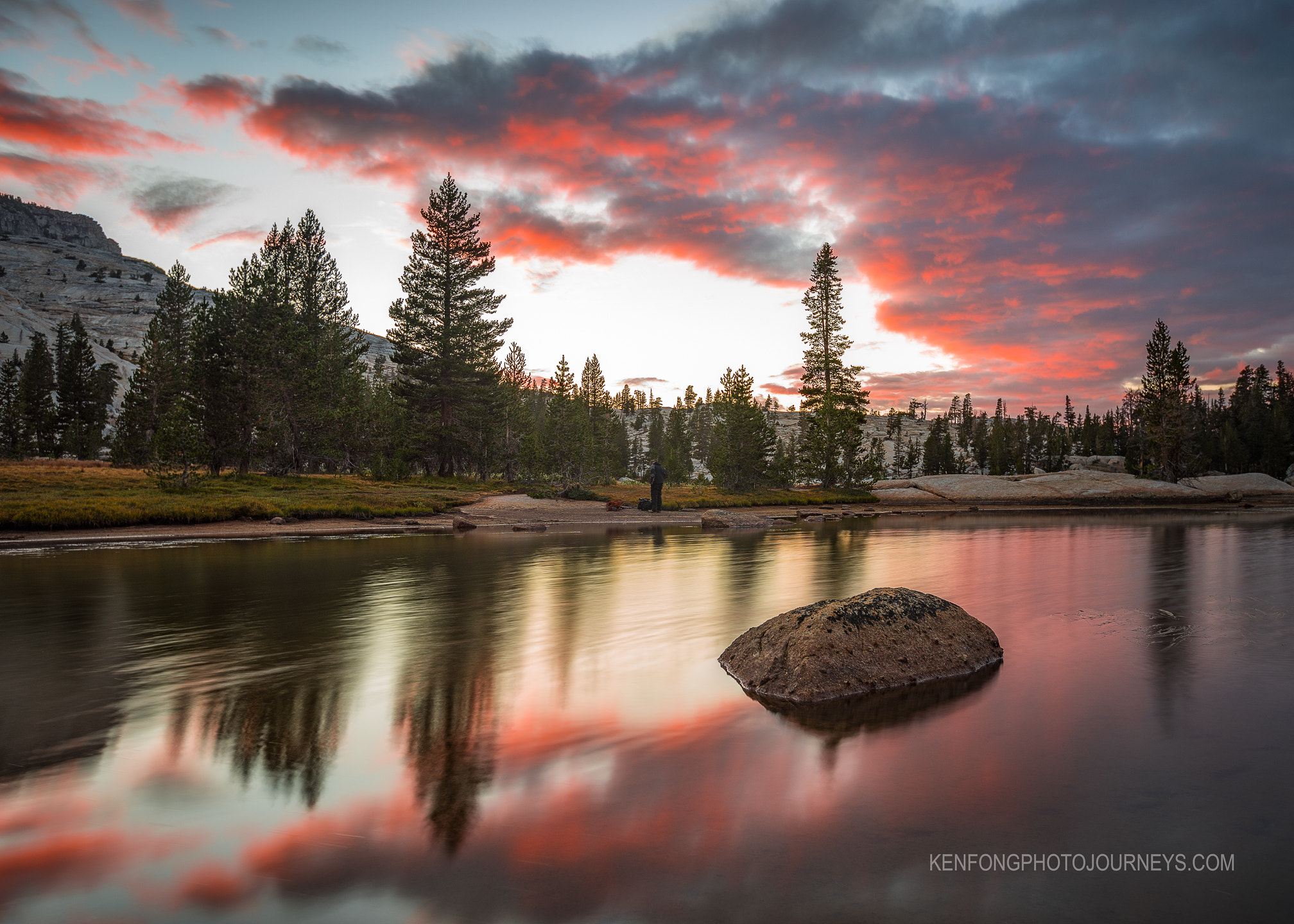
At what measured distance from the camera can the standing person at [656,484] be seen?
143 ft

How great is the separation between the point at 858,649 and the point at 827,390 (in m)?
56.9

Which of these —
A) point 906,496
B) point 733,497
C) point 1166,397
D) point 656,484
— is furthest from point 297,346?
point 1166,397

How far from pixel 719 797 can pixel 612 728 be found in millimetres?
2046

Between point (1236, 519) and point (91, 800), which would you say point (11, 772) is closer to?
point (91, 800)

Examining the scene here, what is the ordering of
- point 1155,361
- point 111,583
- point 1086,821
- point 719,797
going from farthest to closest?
point 1155,361 → point 111,583 → point 719,797 → point 1086,821

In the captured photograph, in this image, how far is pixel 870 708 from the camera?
25.2ft

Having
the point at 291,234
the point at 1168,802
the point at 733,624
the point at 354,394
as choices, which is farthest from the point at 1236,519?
the point at 291,234

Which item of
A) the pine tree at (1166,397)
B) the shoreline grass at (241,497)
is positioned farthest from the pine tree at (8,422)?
the pine tree at (1166,397)

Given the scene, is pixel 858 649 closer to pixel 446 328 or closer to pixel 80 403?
pixel 446 328

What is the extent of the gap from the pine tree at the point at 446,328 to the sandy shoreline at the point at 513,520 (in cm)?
1290

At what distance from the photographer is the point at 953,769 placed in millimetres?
6121

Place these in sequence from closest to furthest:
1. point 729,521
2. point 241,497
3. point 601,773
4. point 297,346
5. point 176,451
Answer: point 601,773 < point 241,497 < point 176,451 < point 729,521 < point 297,346

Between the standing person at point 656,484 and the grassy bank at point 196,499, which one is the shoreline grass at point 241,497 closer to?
the grassy bank at point 196,499

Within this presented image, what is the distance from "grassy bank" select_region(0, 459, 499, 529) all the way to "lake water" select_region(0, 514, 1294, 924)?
1796 cm
